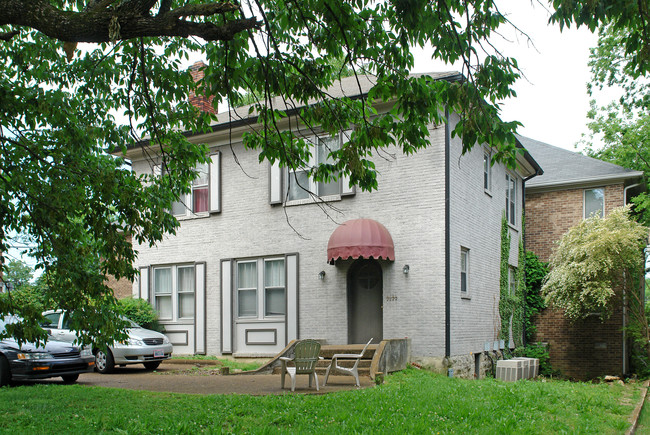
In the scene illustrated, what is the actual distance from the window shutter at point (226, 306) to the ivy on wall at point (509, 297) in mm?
8692

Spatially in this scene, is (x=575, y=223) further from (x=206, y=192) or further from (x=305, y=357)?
(x=305, y=357)

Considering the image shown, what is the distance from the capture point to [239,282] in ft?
64.1

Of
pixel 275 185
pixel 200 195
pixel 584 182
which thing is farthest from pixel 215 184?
pixel 584 182

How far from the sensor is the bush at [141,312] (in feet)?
65.5

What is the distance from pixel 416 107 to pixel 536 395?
6092 mm

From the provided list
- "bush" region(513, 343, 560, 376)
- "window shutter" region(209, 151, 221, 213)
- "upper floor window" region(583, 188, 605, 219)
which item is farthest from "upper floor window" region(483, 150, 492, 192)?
"window shutter" region(209, 151, 221, 213)

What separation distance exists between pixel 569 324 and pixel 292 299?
11.3m

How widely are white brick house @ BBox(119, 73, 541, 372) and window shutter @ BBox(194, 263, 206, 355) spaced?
4 cm

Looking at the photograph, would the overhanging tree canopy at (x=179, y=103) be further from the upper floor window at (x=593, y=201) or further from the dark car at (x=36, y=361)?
the upper floor window at (x=593, y=201)

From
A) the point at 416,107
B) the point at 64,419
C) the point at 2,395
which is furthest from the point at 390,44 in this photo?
the point at 2,395

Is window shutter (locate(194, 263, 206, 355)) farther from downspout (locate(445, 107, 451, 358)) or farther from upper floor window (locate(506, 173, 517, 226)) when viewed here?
upper floor window (locate(506, 173, 517, 226))

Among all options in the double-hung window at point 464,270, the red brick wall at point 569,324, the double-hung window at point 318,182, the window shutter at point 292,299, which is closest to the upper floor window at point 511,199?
the red brick wall at point 569,324

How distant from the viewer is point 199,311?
19.9m

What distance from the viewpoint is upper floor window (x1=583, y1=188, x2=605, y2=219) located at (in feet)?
79.9
